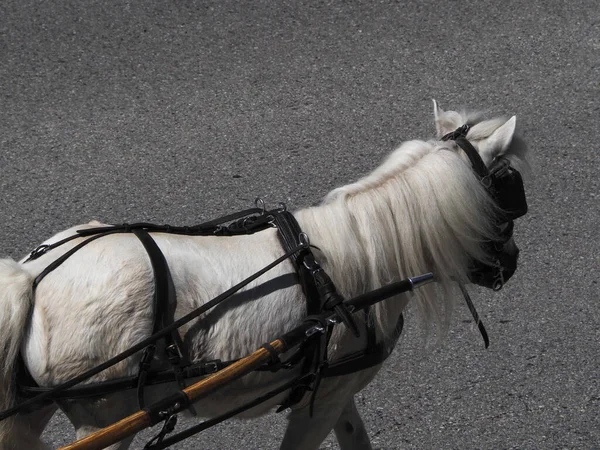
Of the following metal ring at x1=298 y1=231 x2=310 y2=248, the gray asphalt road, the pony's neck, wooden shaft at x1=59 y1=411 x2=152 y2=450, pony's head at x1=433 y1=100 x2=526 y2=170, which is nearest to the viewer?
wooden shaft at x1=59 y1=411 x2=152 y2=450

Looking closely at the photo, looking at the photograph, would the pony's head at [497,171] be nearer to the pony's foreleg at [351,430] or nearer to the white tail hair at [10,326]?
the pony's foreleg at [351,430]

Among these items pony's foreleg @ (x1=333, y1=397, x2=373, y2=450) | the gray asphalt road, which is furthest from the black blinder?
the gray asphalt road

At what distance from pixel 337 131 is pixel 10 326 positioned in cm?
343

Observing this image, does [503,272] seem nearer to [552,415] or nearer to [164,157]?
[552,415]

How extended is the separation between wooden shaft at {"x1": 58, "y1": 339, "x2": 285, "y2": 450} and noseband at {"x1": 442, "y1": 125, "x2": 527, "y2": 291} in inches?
34.4

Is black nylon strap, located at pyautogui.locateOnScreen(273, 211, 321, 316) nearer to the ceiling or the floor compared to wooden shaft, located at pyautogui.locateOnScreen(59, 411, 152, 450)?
nearer to the ceiling

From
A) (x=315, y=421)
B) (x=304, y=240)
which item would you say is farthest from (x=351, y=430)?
(x=304, y=240)

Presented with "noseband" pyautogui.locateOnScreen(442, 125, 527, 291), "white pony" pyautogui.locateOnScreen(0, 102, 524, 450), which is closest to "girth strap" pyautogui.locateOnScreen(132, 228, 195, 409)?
"white pony" pyautogui.locateOnScreen(0, 102, 524, 450)

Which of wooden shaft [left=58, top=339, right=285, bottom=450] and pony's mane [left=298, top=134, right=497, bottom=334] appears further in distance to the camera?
pony's mane [left=298, top=134, right=497, bottom=334]

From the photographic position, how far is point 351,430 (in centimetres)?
334

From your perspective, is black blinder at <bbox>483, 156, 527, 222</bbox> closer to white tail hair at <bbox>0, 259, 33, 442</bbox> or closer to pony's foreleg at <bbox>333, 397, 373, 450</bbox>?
pony's foreleg at <bbox>333, 397, 373, 450</bbox>

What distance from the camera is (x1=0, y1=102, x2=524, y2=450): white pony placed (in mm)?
2512

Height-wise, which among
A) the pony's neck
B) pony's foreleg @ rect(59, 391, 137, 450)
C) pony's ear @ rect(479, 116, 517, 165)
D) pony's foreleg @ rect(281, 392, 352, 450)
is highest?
pony's ear @ rect(479, 116, 517, 165)

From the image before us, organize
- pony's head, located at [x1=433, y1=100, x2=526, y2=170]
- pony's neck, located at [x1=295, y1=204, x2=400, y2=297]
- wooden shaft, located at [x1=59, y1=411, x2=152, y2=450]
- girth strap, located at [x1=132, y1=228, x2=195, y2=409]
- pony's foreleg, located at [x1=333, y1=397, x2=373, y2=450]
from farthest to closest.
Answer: pony's foreleg, located at [x1=333, y1=397, x2=373, y2=450] < pony's head, located at [x1=433, y1=100, x2=526, y2=170] < pony's neck, located at [x1=295, y1=204, x2=400, y2=297] < girth strap, located at [x1=132, y1=228, x2=195, y2=409] < wooden shaft, located at [x1=59, y1=411, x2=152, y2=450]
